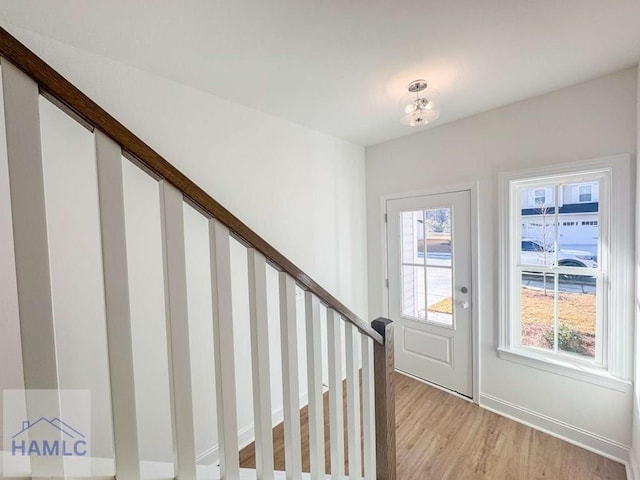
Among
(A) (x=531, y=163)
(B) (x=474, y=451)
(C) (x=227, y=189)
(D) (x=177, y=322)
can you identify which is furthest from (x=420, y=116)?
(B) (x=474, y=451)

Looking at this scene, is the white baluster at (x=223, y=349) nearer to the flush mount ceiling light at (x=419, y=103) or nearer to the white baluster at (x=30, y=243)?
the white baluster at (x=30, y=243)

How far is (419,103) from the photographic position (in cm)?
181

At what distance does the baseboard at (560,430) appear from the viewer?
70.0 inches

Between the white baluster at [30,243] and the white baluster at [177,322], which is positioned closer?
the white baluster at [30,243]

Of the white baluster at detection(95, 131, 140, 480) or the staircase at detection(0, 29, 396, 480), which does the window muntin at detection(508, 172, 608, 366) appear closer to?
the staircase at detection(0, 29, 396, 480)

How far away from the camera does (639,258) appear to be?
1.58 m

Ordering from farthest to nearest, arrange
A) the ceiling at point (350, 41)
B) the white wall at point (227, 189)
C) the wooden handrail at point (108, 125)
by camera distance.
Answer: the white wall at point (227, 189) → the ceiling at point (350, 41) → the wooden handrail at point (108, 125)

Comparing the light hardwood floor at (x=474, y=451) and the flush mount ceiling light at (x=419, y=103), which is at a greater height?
the flush mount ceiling light at (x=419, y=103)

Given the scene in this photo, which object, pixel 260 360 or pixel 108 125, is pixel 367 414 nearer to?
pixel 260 360

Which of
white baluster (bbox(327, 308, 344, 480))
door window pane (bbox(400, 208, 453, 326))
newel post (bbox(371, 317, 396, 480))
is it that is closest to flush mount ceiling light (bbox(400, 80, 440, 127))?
door window pane (bbox(400, 208, 453, 326))

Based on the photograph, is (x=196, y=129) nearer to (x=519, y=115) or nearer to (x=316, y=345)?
(x=316, y=345)

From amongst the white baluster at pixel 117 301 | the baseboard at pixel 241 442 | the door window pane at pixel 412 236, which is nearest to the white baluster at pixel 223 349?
the white baluster at pixel 117 301

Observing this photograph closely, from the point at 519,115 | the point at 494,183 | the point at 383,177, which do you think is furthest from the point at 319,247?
the point at 519,115

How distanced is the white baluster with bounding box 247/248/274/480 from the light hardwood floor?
1.30 m
